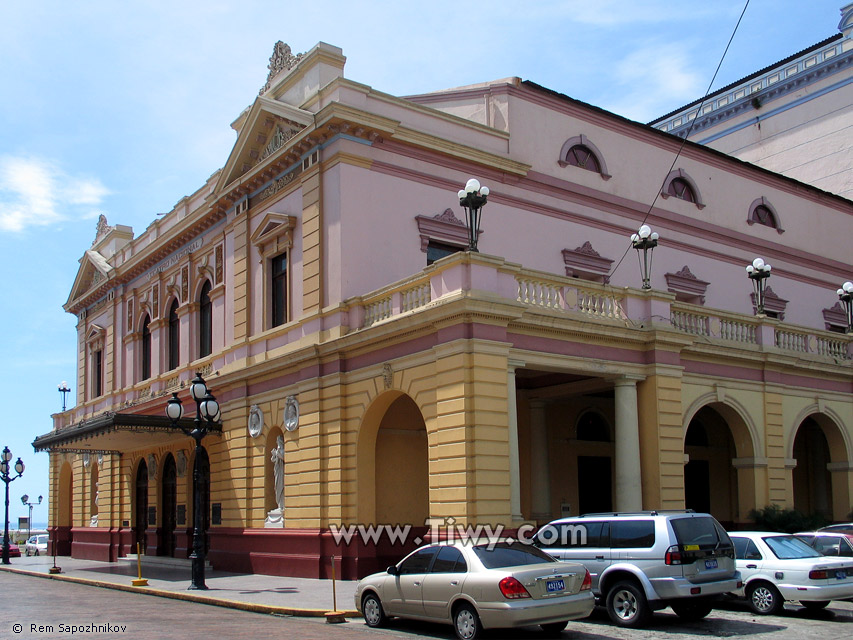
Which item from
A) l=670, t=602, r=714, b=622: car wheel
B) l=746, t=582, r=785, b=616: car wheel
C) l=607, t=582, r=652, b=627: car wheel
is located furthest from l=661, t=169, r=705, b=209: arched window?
l=607, t=582, r=652, b=627: car wheel

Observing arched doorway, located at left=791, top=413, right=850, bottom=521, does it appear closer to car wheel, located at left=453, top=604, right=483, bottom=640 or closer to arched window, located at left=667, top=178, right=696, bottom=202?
arched window, located at left=667, top=178, right=696, bottom=202

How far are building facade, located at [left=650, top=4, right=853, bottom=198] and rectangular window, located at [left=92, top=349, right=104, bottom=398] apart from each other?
27.0 m

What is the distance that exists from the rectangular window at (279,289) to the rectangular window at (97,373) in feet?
57.6

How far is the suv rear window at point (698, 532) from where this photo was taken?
13.9 meters

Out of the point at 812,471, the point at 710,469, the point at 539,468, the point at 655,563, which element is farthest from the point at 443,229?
the point at 812,471

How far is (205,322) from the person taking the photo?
3102cm

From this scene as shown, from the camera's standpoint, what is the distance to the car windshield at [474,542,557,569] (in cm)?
1300

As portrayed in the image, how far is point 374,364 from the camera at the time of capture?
69.7 ft

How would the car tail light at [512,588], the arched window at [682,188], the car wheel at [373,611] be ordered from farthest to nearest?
1. the arched window at [682,188]
2. the car wheel at [373,611]
3. the car tail light at [512,588]

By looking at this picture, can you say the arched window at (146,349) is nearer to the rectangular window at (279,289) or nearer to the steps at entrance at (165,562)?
the steps at entrance at (165,562)

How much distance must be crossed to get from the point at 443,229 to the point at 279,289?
5194mm

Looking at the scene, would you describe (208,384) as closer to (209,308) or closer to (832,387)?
(209,308)

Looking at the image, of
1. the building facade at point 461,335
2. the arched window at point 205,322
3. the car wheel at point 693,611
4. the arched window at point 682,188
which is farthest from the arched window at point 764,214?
the car wheel at point 693,611

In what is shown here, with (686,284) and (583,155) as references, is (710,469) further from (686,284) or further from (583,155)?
(583,155)
